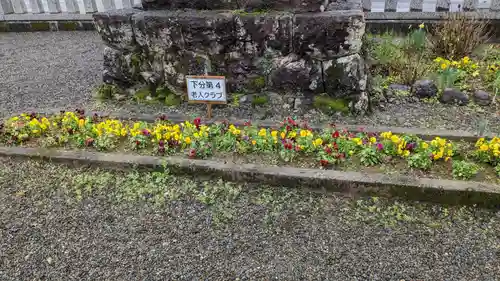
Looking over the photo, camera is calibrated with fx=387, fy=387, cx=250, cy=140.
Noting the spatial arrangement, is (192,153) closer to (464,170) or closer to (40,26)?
(464,170)

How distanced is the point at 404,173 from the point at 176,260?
171cm

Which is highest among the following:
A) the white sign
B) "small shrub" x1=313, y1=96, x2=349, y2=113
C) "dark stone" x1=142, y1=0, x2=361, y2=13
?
"dark stone" x1=142, y1=0, x2=361, y2=13

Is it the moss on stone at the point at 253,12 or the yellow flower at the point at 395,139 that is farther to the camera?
the moss on stone at the point at 253,12

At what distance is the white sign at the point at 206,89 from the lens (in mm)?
3367

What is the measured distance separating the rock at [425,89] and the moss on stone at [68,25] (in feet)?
22.0

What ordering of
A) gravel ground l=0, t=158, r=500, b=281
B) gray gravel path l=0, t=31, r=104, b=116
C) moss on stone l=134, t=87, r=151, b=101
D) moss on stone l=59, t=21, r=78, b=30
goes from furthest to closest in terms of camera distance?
moss on stone l=59, t=21, r=78, b=30 < gray gravel path l=0, t=31, r=104, b=116 < moss on stone l=134, t=87, r=151, b=101 < gravel ground l=0, t=158, r=500, b=281

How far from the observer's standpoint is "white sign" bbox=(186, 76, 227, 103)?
3367mm

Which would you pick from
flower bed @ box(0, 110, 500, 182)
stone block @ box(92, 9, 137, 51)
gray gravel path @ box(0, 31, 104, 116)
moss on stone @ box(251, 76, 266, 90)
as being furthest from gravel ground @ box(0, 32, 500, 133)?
stone block @ box(92, 9, 137, 51)

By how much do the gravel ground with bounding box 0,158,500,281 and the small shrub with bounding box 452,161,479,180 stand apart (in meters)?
0.25

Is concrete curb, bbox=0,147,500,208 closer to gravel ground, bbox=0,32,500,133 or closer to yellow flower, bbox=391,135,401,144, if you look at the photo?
yellow flower, bbox=391,135,401,144

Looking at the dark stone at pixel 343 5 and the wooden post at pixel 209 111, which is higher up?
the dark stone at pixel 343 5

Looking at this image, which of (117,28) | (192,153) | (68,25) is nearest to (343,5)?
(192,153)

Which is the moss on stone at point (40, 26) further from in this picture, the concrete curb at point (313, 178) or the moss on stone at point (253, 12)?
the moss on stone at point (253, 12)

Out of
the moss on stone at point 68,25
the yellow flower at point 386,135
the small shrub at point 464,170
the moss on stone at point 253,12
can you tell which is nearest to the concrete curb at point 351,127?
the yellow flower at point 386,135
